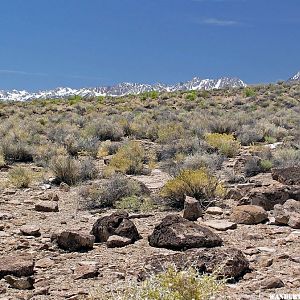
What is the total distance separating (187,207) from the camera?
793 centimetres

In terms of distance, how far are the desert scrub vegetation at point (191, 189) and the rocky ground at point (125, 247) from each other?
1.13ft

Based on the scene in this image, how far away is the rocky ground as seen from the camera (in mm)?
5145

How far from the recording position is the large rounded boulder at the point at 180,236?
20.4ft

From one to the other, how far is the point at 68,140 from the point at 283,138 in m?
8.12

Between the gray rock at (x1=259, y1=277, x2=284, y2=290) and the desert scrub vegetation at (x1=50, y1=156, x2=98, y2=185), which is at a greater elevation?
the desert scrub vegetation at (x1=50, y1=156, x2=98, y2=185)

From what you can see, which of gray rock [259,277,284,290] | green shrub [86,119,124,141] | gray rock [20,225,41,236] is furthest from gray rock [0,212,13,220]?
green shrub [86,119,124,141]

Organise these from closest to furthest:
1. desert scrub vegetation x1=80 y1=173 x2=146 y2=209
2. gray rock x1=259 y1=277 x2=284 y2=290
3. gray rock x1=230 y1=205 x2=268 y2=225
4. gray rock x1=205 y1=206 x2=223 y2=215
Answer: gray rock x1=259 y1=277 x2=284 y2=290 → gray rock x1=230 y1=205 x2=268 y2=225 → gray rock x1=205 y1=206 x2=223 y2=215 → desert scrub vegetation x1=80 y1=173 x2=146 y2=209

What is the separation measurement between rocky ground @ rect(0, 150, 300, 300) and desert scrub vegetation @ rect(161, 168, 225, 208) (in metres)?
0.34

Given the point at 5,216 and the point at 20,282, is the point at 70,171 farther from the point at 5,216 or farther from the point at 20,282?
the point at 20,282

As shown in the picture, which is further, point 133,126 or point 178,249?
point 133,126

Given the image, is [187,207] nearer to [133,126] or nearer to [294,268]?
[294,268]

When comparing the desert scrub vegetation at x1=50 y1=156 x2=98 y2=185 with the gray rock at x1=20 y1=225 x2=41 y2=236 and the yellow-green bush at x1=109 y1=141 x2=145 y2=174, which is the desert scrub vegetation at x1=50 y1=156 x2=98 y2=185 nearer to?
the yellow-green bush at x1=109 y1=141 x2=145 y2=174

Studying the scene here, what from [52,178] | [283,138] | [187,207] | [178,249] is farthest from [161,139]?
[178,249]

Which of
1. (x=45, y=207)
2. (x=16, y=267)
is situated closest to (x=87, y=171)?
(x=45, y=207)
